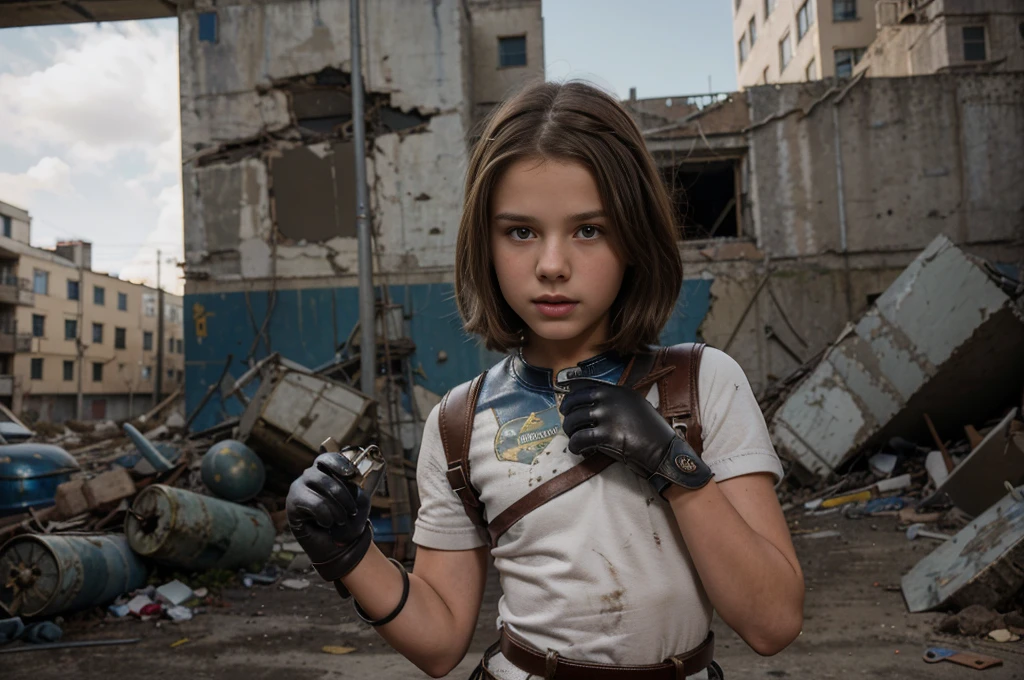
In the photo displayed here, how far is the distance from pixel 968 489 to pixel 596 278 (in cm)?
654

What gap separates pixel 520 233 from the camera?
129 cm

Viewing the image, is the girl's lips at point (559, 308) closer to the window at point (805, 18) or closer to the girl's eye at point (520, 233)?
the girl's eye at point (520, 233)

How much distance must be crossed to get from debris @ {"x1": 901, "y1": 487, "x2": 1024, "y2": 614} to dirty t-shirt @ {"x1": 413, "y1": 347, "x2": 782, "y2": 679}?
413cm

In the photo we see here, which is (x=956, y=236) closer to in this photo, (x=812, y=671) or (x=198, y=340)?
(x=812, y=671)

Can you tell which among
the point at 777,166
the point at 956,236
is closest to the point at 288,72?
the point at 777,166

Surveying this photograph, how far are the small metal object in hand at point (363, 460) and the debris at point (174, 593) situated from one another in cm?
548

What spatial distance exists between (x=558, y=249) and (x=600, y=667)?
0.70 meters

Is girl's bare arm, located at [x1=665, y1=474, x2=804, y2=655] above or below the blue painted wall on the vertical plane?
below

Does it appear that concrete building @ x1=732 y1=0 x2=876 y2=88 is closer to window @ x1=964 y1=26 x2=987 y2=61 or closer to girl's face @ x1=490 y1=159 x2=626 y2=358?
window @ x1=964 y1=26 x2=987 y2=61

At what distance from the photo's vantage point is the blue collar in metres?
1.35

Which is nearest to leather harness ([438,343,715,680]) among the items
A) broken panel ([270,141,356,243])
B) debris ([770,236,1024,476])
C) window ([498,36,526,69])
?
debris ([770,236,1024,476])

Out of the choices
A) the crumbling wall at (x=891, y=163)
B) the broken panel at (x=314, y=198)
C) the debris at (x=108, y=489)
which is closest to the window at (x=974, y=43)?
the crumbling wall at (x=891, y=163)

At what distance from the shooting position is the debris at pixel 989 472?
5.96 meters

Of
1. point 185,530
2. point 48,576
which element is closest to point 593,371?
point 48,576
